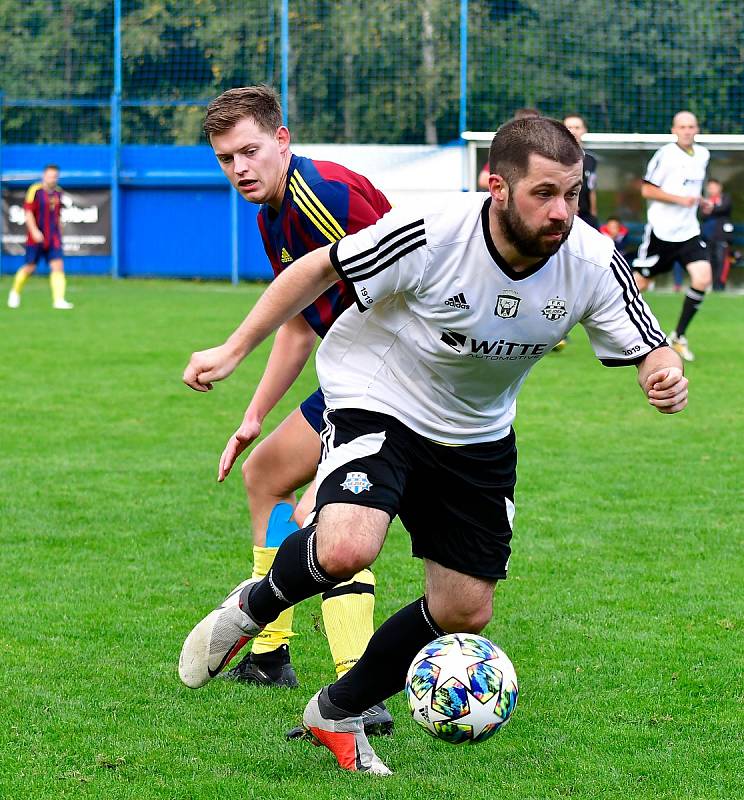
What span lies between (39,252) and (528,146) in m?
18.7

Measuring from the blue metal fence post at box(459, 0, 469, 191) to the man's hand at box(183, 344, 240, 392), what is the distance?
71.5ft

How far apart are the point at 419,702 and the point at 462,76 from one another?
23225 millimetres

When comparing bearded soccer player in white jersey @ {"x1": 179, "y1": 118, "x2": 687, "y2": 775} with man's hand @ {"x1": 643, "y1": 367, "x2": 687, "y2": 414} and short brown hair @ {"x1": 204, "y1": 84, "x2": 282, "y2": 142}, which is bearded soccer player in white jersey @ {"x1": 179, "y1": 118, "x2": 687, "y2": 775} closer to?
man's hand @ {"x1": 643, "y1": 367, "x2": 687, "y2": 414}

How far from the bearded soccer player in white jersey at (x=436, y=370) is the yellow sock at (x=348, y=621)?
0.82ft

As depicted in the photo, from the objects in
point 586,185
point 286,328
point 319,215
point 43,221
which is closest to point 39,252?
point 43,221

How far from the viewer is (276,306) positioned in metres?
3.65

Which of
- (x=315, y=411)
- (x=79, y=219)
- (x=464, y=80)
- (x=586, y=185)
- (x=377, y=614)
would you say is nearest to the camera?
(x=315, y=411)

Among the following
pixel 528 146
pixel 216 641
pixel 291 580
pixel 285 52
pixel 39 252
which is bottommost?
pixel 39 252

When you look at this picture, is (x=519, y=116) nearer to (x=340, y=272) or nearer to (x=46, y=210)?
(x=340, y=272)

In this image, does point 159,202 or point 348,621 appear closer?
point 348,621

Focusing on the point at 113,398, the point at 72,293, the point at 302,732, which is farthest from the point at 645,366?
the point at 72,293

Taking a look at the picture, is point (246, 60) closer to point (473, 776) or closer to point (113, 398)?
point (113, 398)

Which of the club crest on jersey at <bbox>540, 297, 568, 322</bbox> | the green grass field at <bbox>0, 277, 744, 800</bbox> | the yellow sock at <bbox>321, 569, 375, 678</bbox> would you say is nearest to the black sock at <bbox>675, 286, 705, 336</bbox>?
the green grass field at <bbox>0, 277, 744, 800</bbox>

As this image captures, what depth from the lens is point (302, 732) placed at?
13.3ft
